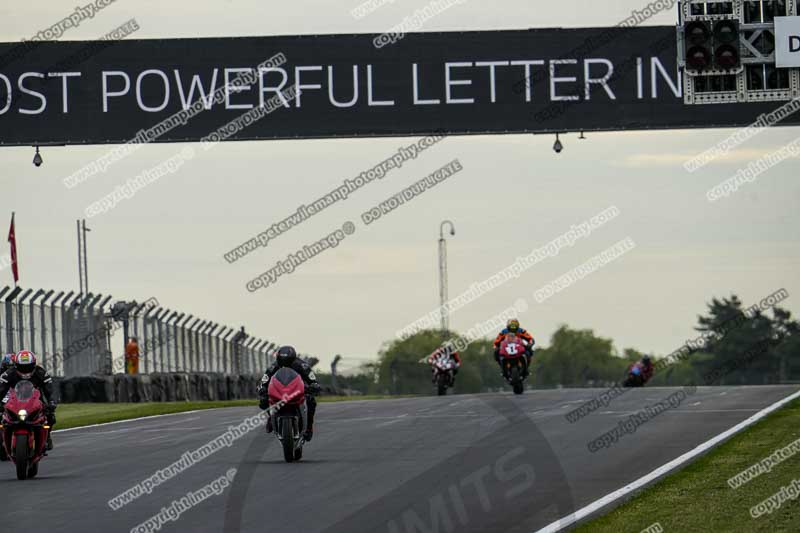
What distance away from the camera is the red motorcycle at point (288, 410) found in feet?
58.7

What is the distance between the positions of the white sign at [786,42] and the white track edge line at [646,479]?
488cm

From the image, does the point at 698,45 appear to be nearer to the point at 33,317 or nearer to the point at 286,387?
the point at 286,387

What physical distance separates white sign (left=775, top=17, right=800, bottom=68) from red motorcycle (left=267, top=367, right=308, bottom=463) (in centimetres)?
812

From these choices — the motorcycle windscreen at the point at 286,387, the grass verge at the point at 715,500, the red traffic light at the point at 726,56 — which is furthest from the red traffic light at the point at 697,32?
the motorcycle windscreen at the point at 286,387

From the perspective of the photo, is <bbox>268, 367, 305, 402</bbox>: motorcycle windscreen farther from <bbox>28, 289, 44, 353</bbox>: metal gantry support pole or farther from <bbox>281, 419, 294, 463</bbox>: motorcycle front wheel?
<bbox>28, 289, 44, 353</bbox>: metal gantry support pole

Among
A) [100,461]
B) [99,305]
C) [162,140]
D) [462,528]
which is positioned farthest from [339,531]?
[99,305]

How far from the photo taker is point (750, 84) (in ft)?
70.0

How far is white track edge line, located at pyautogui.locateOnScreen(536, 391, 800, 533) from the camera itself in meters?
12.5

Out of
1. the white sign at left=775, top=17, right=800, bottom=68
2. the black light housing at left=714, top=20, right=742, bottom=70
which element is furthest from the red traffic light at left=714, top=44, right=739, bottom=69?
the white sign at left=775, top=17, right=800, bottom=68

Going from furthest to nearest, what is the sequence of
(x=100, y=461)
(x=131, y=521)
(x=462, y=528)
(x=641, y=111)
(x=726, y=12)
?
(x=641, y=111) → (x=726, y=12) → (x=100, y=461) → (x=131, y=521) → (x=462, y=528)

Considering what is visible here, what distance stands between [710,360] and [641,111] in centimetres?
12710

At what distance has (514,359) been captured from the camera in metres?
32.7

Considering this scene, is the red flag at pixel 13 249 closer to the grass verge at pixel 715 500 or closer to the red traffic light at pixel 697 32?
the red traffic light at pixel 697 32

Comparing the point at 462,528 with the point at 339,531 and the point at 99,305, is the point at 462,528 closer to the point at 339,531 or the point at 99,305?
the point at 339,531
